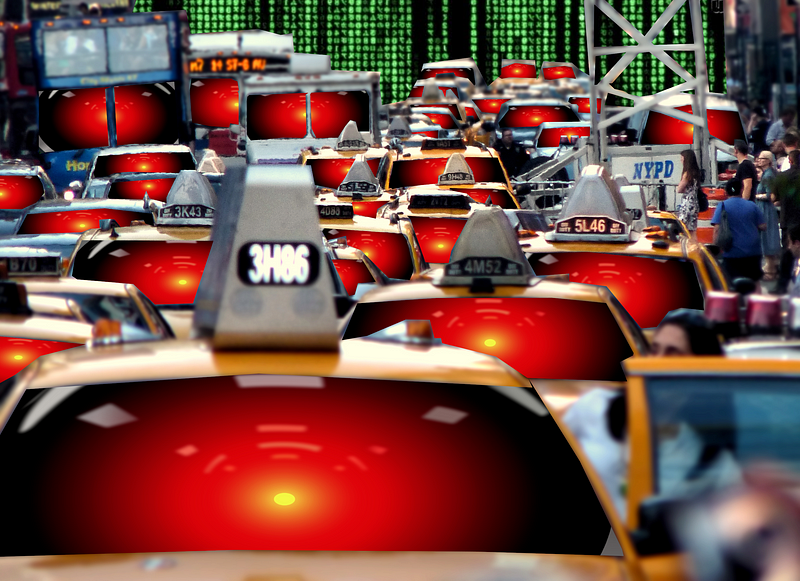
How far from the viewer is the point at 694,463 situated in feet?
18.8

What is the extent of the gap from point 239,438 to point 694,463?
2478 mm

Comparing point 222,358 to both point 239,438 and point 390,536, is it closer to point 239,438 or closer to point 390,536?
point 239,438

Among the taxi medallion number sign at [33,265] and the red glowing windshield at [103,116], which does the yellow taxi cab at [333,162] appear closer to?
the red glowing windshield at [103,116]

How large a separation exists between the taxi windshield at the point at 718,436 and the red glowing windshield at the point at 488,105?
37593 mm

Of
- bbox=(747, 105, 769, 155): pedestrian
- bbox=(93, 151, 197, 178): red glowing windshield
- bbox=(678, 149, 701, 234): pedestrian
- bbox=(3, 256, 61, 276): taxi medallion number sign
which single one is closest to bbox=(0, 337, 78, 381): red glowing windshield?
bbox=(3, 256, 61, 276): taxi medallion number sign

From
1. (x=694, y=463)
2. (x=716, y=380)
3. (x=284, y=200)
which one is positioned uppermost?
(x=284, y=200)

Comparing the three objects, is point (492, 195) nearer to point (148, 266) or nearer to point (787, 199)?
point (787, 199)

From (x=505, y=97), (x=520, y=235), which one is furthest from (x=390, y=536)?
(x=505, y=97)

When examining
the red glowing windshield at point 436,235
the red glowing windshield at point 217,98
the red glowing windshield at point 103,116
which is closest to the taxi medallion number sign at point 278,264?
the red glowing windshield at point 436,235

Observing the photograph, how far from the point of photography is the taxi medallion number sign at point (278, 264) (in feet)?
13.3

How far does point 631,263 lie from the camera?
8727 mm

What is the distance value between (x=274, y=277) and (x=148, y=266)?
19.8ft

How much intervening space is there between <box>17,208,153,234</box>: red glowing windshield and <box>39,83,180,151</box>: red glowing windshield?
57.7ft

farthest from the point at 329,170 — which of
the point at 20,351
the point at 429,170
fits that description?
the point at 20,351
